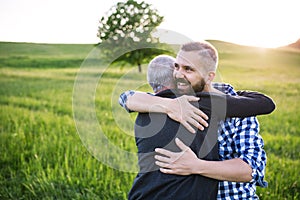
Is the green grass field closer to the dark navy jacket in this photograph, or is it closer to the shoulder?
the shoulder

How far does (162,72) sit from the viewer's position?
7.49 ft

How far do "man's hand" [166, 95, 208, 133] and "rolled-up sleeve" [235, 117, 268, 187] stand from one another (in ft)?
0.80

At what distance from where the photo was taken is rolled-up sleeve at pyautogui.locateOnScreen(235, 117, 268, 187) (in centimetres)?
222

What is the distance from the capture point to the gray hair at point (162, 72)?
7.50 feet

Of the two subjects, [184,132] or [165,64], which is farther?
[165,64]

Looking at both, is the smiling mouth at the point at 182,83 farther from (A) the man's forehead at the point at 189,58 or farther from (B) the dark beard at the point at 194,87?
(A) the man's forehead at the point at 189,58

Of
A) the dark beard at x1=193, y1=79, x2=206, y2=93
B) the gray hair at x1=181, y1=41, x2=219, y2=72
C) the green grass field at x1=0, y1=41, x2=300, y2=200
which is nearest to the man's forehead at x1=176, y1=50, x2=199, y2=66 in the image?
the gray hair at x1=181, y1=41, x2=219, y2=72

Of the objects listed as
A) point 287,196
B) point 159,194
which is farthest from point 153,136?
point 287,196

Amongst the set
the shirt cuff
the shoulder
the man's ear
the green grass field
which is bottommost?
the green grass field

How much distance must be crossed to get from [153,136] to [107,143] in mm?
3021

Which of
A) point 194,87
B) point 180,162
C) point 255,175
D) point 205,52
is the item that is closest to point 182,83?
point 194,87

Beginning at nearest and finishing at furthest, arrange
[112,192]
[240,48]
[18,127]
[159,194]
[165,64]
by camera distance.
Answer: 1. [159,194]
2. [165,64]
3. [112,192]
4. [18,127]
5. [240,48]

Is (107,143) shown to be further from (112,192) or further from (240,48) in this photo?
(240,48)

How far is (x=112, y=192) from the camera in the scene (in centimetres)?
390
